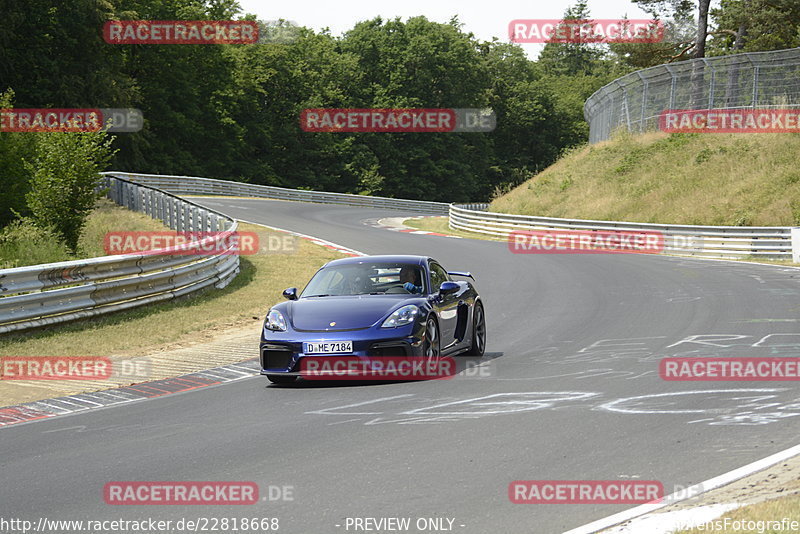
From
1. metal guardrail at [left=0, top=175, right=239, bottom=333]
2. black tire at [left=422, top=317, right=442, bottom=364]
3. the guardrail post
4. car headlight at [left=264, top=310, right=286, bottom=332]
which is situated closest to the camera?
car headlight at [left=264, top=310, right=286, bottom=332]

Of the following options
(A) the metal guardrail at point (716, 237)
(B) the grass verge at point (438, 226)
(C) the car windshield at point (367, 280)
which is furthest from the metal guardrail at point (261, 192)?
(C) the car windshield at point (367, 280)

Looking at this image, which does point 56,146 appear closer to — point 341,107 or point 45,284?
point 45,284

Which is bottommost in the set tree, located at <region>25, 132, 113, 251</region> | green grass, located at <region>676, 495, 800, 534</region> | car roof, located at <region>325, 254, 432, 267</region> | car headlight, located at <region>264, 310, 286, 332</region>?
green grass, located at <region>676, 495, 800, 534</region>

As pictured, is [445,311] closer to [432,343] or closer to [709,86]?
[432,343]

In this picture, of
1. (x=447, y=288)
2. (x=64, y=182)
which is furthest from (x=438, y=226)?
(x=447, y=288)

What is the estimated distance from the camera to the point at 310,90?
86.2 m

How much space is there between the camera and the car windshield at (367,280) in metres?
11.0

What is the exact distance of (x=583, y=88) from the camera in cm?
12038

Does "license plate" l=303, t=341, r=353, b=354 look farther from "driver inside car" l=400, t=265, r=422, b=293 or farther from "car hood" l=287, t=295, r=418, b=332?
"driver inside car" l=400, t=265, r=422, b=293

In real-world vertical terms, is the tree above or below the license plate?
above

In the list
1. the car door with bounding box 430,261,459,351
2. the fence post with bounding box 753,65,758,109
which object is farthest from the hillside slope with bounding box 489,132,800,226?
the car door with bounding box 430,261,459,351

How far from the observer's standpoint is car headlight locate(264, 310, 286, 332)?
998 cm

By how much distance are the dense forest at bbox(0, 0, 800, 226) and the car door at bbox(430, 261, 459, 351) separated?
44.7 m

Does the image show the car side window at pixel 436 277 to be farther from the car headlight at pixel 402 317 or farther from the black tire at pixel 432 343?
the car headlight at pixel 402 317
